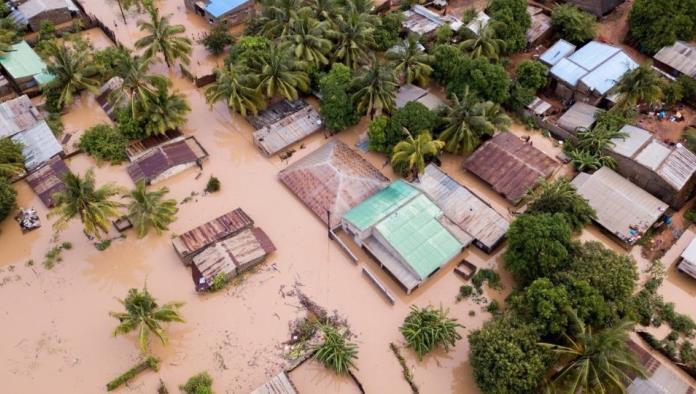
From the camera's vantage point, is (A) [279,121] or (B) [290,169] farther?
(A) [279,121]

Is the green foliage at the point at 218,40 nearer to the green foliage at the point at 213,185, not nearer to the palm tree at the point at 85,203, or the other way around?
the green foliage at the point at 213,185

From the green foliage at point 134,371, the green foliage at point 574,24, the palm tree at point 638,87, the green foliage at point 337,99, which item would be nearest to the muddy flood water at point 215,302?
the green foliage at point 134,371

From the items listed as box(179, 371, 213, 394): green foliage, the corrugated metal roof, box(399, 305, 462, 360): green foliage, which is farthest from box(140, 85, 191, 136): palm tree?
the corrugated metal roof

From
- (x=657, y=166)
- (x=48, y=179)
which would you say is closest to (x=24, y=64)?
(x=48, y=179)

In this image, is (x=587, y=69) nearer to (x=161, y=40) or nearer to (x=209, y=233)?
(x=209, y=233)

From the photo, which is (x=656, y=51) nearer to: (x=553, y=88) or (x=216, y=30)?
(x=553, y=88)

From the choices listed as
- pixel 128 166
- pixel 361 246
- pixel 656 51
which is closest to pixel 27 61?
pixel 128 166

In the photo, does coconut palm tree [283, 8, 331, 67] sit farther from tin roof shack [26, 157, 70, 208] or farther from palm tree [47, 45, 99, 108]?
tin roof shack [26, 157, 70, 208]

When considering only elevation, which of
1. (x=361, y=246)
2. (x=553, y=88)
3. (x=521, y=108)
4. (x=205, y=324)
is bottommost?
(x=205, y=324)
